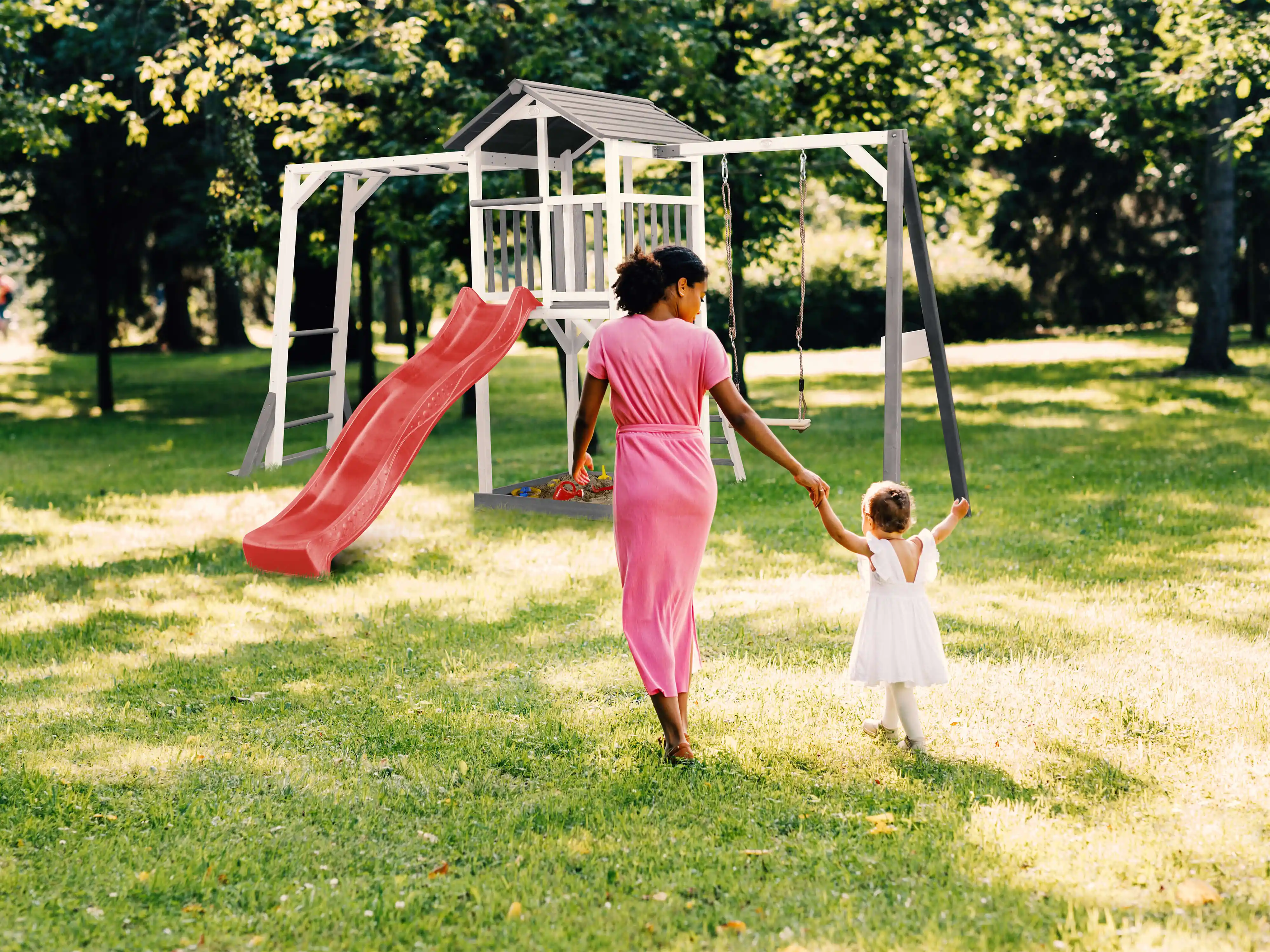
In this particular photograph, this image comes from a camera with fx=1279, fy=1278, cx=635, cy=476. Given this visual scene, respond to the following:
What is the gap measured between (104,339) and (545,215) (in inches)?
539

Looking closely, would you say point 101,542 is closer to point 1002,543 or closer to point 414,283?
point 1002,543

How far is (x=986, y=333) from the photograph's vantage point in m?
32.6

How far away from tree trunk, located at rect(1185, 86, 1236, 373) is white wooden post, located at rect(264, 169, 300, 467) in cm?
1515

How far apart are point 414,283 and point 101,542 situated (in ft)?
114

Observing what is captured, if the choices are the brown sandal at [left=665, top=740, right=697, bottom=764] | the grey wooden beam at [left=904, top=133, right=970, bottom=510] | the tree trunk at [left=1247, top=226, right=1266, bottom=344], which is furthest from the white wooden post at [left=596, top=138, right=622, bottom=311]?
the tree trunk at [left=1247, top=226, right=1266, bottom=344]

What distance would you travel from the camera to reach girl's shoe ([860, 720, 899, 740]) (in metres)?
5.24

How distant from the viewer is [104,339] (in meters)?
20.3

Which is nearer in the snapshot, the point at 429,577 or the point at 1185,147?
the point at 429,577

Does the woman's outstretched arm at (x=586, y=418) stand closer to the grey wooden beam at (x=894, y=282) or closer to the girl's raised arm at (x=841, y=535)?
the girl's raised arm at (x=841, y=535)

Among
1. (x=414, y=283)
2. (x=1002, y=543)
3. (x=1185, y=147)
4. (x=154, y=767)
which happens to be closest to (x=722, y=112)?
(x=1002, y=543)

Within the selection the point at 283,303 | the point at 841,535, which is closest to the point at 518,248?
the point at 283,303

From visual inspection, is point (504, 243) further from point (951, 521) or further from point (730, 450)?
point (951, 521)

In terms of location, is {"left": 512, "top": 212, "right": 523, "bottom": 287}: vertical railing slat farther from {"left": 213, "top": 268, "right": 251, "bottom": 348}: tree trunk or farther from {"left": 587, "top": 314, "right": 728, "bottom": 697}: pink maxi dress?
{"left": 213, "top": 268, "right": 251, "bottom": 348}: tree trunk

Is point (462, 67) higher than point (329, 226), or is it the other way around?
point (462, 67)
